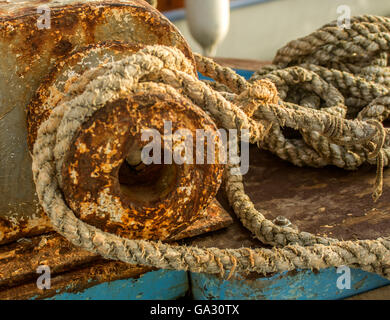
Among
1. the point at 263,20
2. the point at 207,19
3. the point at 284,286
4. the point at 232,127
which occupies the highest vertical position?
the point at 263,20

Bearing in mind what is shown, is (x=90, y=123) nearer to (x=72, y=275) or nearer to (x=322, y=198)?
(x=72, y=275)

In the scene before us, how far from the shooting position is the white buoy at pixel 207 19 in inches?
113

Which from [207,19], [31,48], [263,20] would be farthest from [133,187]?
[263,20]

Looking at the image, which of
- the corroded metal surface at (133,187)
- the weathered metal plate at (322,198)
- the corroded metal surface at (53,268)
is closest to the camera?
the corroded metal surface at (133,187)

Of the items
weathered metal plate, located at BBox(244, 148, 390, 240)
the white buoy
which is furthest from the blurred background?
weathered metal plate, located at BBox(244, 148, 390, 240)

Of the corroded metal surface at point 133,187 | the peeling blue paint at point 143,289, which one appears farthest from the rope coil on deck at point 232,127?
the peeling blue paint at point 143,289

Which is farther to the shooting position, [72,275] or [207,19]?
[207,19]

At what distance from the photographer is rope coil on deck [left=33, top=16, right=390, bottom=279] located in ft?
2.67

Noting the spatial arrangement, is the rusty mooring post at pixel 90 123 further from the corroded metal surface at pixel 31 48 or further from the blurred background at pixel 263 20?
the blurred background at pixel 263 20

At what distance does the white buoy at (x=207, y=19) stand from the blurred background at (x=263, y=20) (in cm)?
15

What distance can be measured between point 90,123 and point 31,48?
0.77 ft

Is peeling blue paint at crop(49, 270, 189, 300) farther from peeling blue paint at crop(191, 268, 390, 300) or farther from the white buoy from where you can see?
the white buoy

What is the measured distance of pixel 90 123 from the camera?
791 mm

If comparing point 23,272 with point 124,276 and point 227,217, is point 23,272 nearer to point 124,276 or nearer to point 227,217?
point 124,276
